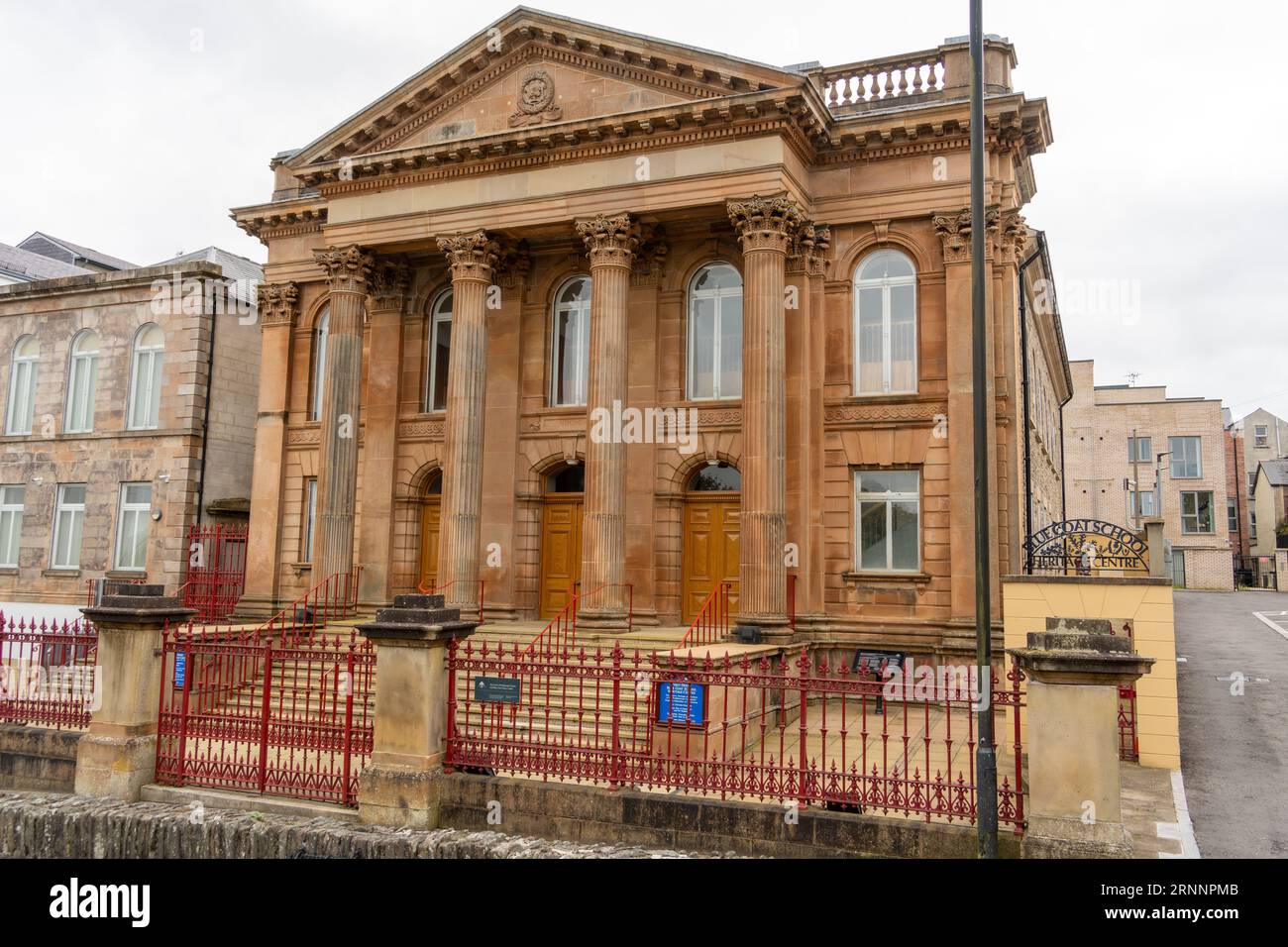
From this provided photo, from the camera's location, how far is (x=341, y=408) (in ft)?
71.6

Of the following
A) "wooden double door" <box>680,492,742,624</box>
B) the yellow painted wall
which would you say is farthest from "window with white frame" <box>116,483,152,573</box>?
the yellow painted wall

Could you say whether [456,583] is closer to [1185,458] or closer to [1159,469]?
[1159,469]

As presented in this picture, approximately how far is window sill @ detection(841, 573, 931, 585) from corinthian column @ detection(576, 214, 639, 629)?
14.5 feet

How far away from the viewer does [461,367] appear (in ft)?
67.5

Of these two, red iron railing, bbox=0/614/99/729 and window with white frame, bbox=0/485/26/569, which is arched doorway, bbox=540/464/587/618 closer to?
red iron railing, bbox=0/614/99/729

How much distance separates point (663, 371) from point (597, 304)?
228 centimetres

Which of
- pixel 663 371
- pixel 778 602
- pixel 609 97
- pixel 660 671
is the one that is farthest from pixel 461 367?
pixel 660 671

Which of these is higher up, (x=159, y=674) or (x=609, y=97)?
(x=609, y=97)

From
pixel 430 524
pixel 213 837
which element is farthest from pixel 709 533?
pixel 213 837

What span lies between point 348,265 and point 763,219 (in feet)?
30.8

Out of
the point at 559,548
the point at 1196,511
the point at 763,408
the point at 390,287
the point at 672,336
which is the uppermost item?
the point at 390,287

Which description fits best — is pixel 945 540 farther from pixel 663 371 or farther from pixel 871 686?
pixel 871 686
